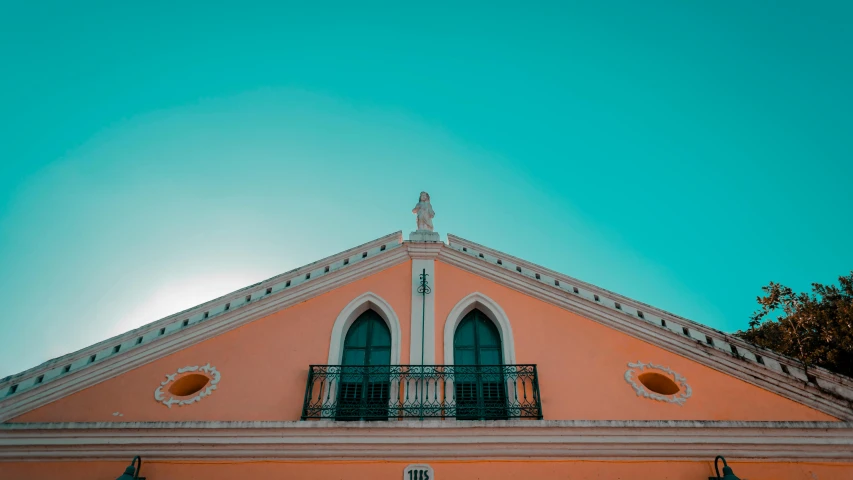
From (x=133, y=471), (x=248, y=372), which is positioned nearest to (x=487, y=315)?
(x=248, y=372)

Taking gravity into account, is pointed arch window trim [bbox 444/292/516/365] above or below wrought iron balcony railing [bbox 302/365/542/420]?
above

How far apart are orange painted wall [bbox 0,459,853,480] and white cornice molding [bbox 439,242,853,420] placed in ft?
3.51

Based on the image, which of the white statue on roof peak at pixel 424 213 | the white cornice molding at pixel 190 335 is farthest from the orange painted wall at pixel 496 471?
the white statue on roof peak at pixel 424 213

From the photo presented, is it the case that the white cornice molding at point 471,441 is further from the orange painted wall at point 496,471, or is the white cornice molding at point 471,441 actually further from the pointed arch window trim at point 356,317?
the pointed arch window trim at point 356,317

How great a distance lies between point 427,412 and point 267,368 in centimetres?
290

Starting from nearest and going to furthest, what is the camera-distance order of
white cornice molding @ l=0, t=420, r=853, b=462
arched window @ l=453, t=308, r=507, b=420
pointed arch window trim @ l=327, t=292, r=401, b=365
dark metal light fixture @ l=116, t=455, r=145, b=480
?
dark metal light fixture @ l=116, t=455, r=145, b=480 → white cornice molding @ l=0, t=420, r=853, b=462 → arched window @ l=453, t=308, r=507, b=420 → pointed arch window trim @ l=327, t=292, r=401, b=365

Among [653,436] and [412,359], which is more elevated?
[412,359]

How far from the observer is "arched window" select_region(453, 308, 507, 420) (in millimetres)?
10523

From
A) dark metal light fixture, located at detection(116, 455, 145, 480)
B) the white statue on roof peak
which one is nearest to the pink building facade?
dark metal light fixture, located at detection(116, 455, 145, 480)

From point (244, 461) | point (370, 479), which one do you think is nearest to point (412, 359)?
point (370, 479)

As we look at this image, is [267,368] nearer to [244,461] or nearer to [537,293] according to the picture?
[244,461]

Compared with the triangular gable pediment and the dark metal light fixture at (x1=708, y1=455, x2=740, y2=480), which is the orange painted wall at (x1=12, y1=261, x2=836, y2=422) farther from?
the dark metal light fixture at (x1=708, y1=455, x2=740, y2=480)

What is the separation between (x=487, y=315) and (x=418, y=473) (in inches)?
136

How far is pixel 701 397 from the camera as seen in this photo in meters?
10.6
